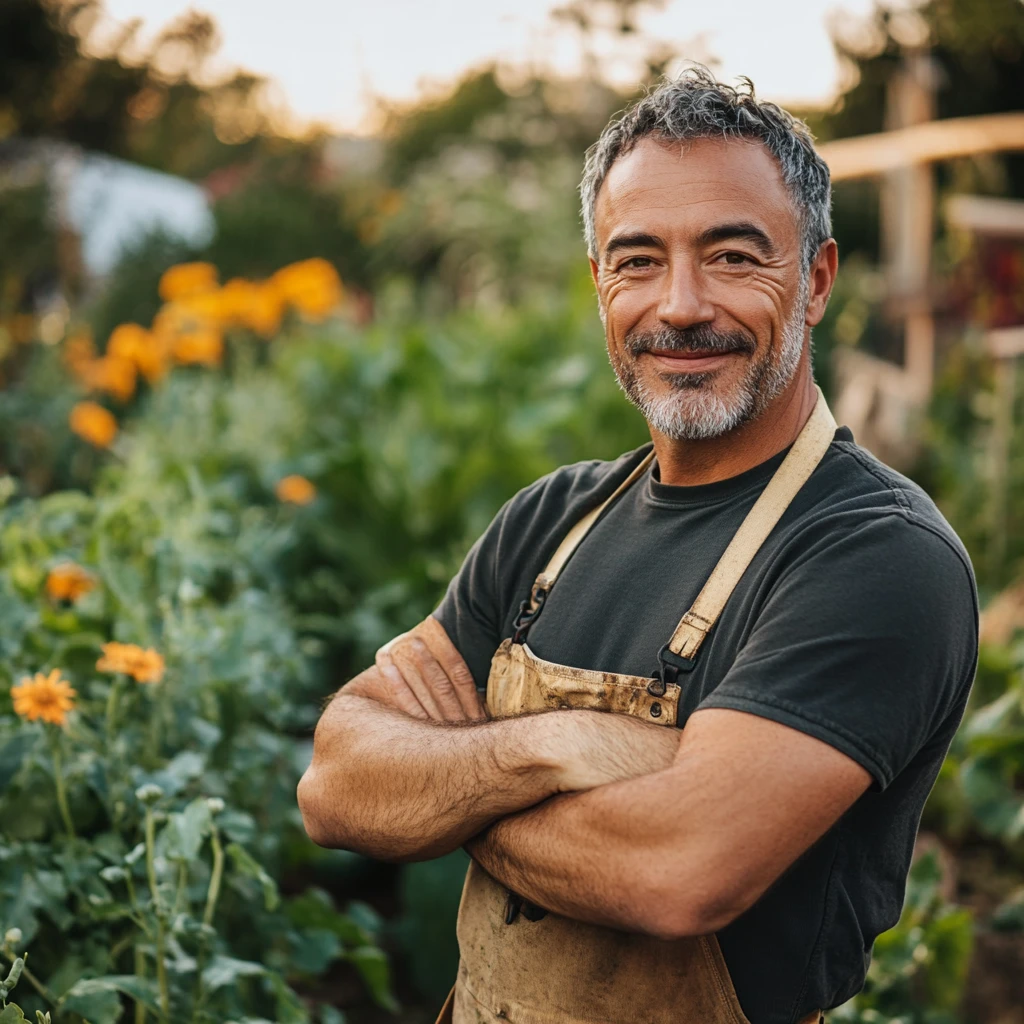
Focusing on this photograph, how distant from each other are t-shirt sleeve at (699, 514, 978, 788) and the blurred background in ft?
3.19

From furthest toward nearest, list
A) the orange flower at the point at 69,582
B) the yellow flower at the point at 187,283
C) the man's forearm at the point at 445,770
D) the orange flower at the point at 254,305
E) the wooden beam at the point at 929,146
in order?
the yellow flower at the point at 187,283 → the orange flower at the point at 254,305 → the wooden beam at the point at 929,146 → the orange flower at the point at 69,582 → the man's forearm at the point at 445,770

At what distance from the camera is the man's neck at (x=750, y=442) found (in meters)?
1.80

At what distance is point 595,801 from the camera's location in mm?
1502

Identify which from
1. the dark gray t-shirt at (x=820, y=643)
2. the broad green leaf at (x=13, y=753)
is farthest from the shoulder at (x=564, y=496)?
the broad green leaf at (x=13, y=753)

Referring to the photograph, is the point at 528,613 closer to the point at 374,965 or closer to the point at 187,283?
the point at 374,965

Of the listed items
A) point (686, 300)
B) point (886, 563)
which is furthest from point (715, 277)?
point (886, 563)

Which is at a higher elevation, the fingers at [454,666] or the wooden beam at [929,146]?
the wooden beam at [929,146]

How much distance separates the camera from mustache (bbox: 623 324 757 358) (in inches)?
70.6

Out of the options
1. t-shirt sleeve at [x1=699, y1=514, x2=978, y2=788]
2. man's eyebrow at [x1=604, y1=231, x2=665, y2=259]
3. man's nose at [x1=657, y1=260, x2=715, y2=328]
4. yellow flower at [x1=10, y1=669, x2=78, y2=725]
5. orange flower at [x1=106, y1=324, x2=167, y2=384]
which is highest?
man's eyebrow at [x1=604, y1=231, x2=665, y2=259]

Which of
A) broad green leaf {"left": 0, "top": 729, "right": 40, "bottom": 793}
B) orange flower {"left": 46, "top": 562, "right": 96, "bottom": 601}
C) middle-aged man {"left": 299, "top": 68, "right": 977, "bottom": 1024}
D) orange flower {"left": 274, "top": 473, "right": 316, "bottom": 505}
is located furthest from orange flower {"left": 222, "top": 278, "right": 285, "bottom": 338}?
middle-aged man {"left": 299, "top": 68, "right": 977, "bottom": 1024}

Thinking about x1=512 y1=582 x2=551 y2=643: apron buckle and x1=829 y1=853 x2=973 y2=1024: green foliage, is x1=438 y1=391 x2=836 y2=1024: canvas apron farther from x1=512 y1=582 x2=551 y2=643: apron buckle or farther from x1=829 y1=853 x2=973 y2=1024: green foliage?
x1=829 y1=853 x2=973 y2=1024: green foliage

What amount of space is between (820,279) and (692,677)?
2.33ft

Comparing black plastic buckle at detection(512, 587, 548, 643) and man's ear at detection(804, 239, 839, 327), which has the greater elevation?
man's ear at detection(804, 239, 839, 327)

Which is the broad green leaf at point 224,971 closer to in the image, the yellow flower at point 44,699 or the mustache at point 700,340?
the yellow flower at point 44,699
